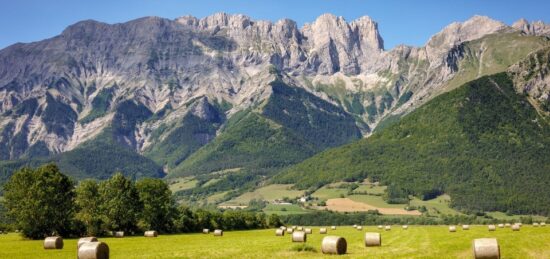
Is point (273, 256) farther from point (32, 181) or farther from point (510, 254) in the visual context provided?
point (32, 181)

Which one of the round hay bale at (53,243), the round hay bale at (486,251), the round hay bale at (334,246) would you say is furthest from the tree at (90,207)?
the round hay bale at (486,251)

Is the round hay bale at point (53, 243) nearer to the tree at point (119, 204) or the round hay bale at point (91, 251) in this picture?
the round hay bale at point (91, 251)

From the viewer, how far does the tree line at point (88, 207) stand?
110 metres

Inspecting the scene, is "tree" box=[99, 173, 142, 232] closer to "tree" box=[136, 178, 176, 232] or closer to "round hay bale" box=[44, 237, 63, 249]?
"tree" box=[136, 178, 176, 232]

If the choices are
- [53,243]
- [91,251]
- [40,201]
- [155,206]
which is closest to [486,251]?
[91,251]

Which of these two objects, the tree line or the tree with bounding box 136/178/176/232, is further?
the tree with bounding box 136/178/176/232

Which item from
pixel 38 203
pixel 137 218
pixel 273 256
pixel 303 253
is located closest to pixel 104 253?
pixel 273 256

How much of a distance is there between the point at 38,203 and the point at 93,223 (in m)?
14.2

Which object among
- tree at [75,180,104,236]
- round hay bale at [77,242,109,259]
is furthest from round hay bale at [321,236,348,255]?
tree at [75,180,104,236]

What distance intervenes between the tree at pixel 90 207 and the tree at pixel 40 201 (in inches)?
189

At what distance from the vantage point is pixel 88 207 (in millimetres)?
126062

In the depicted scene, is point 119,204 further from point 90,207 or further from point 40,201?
point 40,201

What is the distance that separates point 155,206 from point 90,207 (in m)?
15.6

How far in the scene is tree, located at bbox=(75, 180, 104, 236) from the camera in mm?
119438
